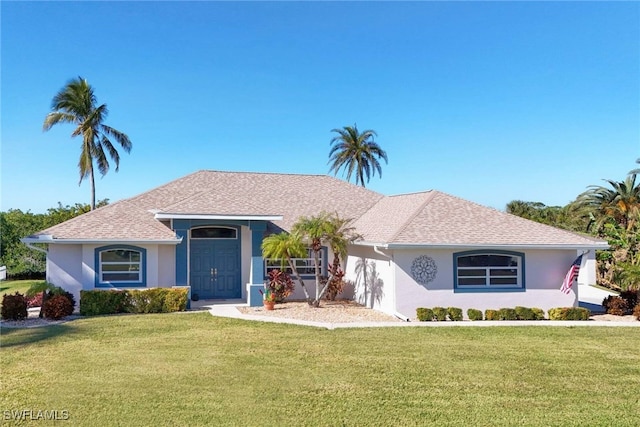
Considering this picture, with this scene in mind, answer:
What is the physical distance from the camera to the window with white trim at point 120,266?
17994 mm

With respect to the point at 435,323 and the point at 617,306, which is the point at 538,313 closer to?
the point at 617,306

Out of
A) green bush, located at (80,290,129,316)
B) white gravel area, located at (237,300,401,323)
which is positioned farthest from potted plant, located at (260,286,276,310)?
A: green bush, located at (80,290,129,316)

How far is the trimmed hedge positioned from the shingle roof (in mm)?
2216

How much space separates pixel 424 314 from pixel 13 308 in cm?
1339

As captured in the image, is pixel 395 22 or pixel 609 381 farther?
pixel 395 22

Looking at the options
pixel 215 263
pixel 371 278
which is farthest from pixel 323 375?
pixel 215 263

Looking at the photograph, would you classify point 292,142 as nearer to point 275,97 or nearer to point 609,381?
point 275,97

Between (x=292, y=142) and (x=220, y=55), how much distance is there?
41.2 feet

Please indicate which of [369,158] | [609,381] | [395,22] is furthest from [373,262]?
[369,158]

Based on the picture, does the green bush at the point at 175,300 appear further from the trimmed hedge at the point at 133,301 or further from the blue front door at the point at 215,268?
the blue front door at the point at 215,268

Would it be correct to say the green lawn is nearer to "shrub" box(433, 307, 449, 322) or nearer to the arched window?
"shrub" box(433, 307, 449, 322)

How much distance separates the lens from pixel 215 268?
66.0 ft

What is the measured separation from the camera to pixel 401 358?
10.6 metres

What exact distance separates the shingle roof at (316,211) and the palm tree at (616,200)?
16908 mm
